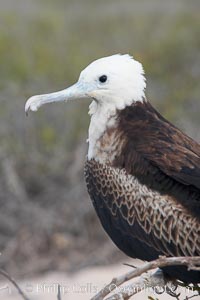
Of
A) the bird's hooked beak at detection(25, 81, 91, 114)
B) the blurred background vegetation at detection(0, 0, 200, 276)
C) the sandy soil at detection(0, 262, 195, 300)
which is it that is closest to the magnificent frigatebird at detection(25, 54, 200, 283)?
the bird's hooked beak at detection(25, 81, 91, 114)

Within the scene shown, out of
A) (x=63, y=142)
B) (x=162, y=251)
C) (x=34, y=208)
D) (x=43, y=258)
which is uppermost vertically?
(x=63, y=142)

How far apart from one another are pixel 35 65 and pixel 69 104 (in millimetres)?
2241

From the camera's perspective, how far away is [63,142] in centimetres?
1088

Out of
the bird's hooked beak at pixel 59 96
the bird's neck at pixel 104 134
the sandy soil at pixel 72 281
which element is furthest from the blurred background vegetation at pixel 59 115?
the bird's hooked beak at pixel 59 96

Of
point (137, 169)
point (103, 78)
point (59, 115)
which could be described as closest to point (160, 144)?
point (137, 169)

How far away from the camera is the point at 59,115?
11148 millimetres

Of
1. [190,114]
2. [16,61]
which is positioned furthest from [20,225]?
[16,61]

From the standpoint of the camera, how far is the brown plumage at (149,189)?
4887mm

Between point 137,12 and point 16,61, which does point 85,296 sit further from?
point 137,12

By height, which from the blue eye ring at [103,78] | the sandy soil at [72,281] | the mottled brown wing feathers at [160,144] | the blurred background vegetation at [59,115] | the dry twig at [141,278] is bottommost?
the dry twig at [141,278]

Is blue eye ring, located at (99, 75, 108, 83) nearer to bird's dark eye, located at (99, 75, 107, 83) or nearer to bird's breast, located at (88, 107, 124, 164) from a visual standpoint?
bird's dark eye, located at (99, 75, 107, 83)

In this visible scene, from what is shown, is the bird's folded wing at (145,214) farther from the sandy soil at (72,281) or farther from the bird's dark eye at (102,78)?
the sandy soil at (72,281)

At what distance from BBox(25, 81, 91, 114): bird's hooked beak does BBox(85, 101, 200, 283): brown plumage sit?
0.23m

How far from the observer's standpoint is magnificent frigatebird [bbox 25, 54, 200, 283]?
489cm
